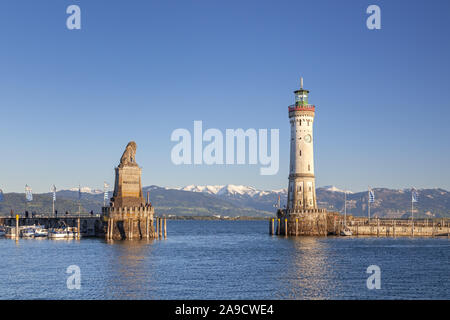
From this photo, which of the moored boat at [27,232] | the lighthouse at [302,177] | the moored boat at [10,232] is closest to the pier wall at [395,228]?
the lighthouse at [302,177]

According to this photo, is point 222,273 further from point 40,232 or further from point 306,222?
point 40,232

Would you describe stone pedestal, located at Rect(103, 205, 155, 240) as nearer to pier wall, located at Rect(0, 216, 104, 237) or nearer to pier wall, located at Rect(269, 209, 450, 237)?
pier wall, located at Rect(0, 216, 104, 237)

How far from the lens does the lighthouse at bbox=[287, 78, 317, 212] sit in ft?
408

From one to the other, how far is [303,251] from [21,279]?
1863 inches

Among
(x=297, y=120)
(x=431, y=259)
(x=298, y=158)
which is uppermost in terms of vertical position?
(x=297, y=120)

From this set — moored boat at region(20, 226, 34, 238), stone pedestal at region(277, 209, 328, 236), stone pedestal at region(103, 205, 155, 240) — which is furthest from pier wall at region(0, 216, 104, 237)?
stone pedestal at region(277, 209, 328, 236)

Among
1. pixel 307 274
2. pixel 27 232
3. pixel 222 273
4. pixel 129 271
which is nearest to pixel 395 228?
pixel 307 274

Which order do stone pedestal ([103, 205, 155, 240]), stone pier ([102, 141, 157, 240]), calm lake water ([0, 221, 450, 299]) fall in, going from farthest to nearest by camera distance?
stone pier ([102, 141, 157, 240])
stone pedestal ([103, 205, 155, 240])
calm lake water ([0, 221, 450, 299])

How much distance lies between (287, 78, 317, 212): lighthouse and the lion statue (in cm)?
3484

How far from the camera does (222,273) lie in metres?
67.1

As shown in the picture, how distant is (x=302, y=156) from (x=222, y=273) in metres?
61.3

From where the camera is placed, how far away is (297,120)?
125000 mm
